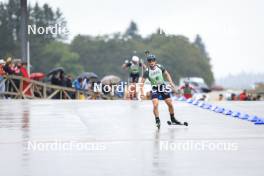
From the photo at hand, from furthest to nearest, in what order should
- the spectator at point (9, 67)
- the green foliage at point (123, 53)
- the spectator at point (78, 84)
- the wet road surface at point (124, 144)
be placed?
the green foliage at point (123, 53)
the spectator at point (78, 84)
the spectator at point (9, 67)
the wet road surface at point (124, 144)

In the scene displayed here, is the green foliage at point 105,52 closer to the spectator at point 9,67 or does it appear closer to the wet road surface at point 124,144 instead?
the spectator at point 9,67

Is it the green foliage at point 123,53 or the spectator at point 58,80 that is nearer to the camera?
the spectator at point 58,80

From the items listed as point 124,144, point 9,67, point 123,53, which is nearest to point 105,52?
point 123,53

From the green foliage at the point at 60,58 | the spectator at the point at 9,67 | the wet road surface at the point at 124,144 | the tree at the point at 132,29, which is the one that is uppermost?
the tree at the point at 132,29

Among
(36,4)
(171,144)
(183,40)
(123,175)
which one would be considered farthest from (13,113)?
(183,40)

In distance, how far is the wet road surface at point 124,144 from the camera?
40.7ft

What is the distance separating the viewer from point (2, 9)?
92.8 meters

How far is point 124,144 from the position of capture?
15.5 m

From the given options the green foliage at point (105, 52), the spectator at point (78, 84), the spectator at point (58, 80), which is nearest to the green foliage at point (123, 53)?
the green foliage at point (105, 52)

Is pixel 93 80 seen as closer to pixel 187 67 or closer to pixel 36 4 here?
pixel 36 4

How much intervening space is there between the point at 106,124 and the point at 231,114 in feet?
15.8

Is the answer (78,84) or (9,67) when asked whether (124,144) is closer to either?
(9,67)

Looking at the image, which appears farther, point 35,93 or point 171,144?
point 35,93

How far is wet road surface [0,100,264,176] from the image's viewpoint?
12391 mm
